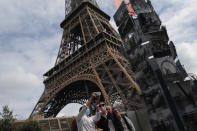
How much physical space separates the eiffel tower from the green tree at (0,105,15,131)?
789cm

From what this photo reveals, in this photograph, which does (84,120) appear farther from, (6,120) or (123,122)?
(6,120)

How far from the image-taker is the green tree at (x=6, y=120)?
11903mm

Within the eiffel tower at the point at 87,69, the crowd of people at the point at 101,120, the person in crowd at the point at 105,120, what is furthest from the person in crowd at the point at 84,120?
the eiffel tower at the point at 87,69

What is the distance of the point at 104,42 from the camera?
21078 millimetres

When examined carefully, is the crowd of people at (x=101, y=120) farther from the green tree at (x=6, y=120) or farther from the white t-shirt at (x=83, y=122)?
the green tree at (x=6, y=120)

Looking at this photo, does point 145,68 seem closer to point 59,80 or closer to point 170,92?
point 170,92

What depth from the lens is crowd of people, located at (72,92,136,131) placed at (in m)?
3.14

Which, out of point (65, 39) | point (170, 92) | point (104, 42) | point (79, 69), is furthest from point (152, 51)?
point (65, 39)

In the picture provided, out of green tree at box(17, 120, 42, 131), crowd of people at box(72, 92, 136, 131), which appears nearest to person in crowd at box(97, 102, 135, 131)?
crowd of people at box(72, 92, 136, 131)

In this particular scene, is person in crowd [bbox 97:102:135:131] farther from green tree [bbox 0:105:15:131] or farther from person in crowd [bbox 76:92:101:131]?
green tree [bbox 0:105:15:131]

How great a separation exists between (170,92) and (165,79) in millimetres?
279

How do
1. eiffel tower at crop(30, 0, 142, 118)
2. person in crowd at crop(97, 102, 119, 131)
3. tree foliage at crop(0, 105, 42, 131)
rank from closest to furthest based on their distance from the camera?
person in crowd at crop(97, 102, 119, 131)
tree foliage at crop(0, 105, 42, 131)
eiffel tower at crop(30, 0, 142, 118)

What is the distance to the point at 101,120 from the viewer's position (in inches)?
144

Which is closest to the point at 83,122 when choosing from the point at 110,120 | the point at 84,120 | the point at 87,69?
the point at 84,120
